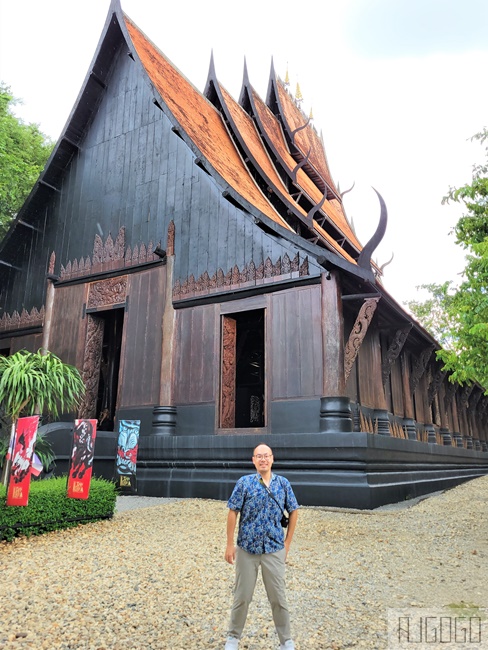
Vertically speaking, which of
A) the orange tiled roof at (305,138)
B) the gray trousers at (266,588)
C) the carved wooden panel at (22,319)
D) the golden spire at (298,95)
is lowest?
the gray trousers at (266,588)

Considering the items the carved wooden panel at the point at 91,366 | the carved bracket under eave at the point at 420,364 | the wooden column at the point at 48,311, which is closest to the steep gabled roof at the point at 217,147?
the wooden column at the point at 48,311

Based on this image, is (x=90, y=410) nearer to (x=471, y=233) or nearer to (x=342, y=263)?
(x=342, y=263)

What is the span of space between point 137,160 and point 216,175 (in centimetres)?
245

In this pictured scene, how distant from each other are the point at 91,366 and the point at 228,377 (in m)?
3.25

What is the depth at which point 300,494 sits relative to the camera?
7547 mm

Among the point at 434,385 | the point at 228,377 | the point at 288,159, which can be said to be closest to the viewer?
the point at 228,377

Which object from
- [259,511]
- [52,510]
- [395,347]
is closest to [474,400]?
[395,347]

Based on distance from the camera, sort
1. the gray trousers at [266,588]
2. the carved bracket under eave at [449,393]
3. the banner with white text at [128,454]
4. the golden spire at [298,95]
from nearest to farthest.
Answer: the gray trousers at [266,588], the banner with white text at [128,454], the carved bracket under eave at [449,393], the golden spire at [298,95]

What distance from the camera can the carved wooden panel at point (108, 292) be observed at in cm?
1032

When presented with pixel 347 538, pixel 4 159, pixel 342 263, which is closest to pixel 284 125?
pixel 4 159

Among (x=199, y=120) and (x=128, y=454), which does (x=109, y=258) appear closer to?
(x=199, y=120)

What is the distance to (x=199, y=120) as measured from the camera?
465 inches

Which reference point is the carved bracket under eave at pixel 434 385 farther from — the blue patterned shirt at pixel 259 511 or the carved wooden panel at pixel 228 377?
the blue patterned shirt at pixel 259 511

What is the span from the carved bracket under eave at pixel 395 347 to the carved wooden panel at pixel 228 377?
11.8 feet
